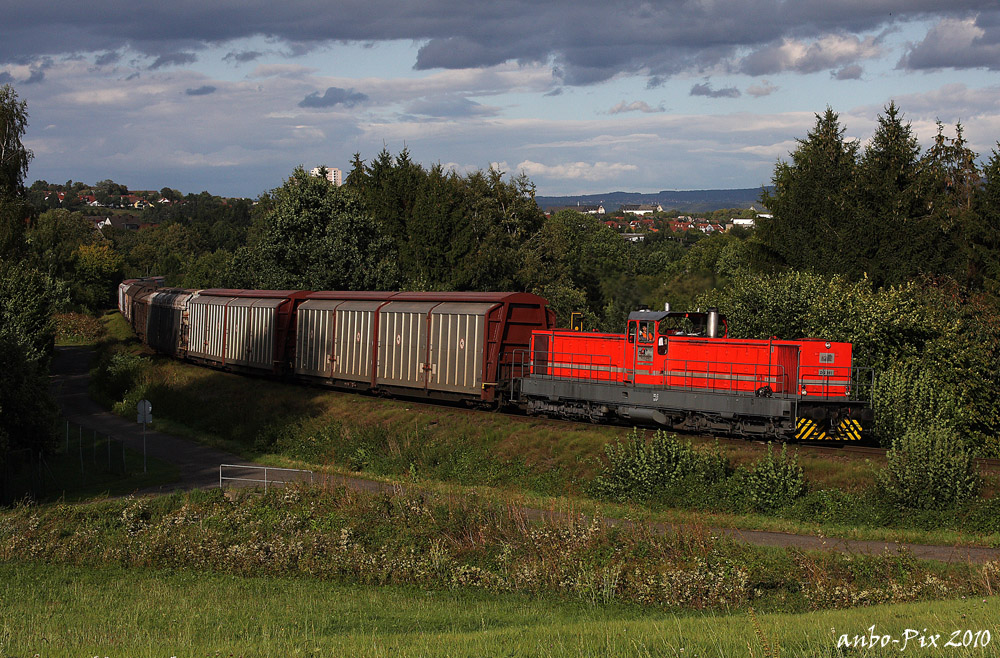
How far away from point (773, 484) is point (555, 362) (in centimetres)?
946

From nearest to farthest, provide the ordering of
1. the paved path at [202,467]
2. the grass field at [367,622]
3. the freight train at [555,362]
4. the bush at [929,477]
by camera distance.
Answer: the grass field at [367,622] < the paved path at [202,467] < the bush at [929,477] < the freight train at [555,362]

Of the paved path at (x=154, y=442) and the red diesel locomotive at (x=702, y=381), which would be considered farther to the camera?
the paved path at (x=154, y=442)

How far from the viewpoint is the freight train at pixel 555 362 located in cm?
2400

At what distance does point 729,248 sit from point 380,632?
Result: 3549 inches

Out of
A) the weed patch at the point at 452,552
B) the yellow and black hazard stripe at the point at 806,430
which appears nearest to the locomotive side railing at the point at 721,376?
the yellow and black hazard stripe at the point at 806,430

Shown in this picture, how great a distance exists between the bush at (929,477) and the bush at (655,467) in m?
4.12

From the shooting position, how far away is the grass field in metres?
10.0

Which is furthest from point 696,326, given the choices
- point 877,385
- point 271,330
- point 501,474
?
point 271,330

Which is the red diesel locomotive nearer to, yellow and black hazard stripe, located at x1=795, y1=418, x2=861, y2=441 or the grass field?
yellow and black hazard stripe, located at x1=795, y1=418, x2=861, y2=441

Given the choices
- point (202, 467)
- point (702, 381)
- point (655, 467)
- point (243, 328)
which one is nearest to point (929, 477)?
point (655, 467)

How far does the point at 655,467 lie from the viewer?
72.3 ft

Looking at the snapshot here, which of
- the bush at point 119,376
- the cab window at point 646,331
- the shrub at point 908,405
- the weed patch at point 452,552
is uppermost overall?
the cab window at point 646,331

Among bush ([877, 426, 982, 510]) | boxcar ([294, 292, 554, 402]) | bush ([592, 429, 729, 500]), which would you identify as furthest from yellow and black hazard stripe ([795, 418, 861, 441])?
boxcar ([294, 292, 554, 402])

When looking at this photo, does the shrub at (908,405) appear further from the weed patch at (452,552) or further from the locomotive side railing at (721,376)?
the weed patch at (452,552)
